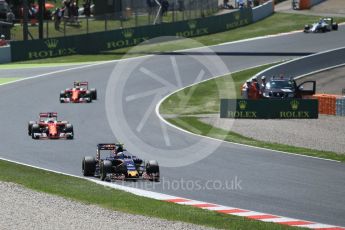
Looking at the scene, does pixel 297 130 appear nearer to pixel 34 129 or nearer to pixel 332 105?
pixel 332 105

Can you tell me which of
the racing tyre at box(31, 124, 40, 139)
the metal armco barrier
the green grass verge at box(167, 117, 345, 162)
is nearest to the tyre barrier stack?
the metal armco barrier

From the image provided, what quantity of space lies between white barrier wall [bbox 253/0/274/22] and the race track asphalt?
20.2m

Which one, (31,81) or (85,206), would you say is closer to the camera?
Result: (85,206)

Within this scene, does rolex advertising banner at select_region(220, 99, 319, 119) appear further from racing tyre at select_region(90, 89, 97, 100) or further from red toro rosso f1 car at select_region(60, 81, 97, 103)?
racing tyre at select_region(90, 89, 97, 100)

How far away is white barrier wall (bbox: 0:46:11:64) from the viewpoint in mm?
56438

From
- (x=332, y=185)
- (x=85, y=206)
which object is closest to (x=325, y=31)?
(x=332, y=185)

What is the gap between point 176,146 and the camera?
102 feet

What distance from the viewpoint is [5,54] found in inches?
2232

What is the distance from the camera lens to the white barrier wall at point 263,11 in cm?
7475

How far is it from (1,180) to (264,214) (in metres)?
6.90

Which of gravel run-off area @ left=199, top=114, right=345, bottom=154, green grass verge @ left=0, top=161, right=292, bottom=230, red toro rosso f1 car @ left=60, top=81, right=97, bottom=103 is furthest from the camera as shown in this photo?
red toro rosso f1 car @ left=60, top=81, right=97, bottom=103

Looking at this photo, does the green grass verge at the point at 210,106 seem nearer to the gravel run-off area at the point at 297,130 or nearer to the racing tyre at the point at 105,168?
the gravel run-off area at the point at 297,130

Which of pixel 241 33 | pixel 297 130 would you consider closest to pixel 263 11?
pixel 241 33

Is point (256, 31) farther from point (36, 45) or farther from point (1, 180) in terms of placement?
point (1, 180)
